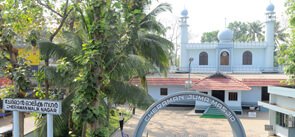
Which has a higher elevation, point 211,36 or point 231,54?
point 211,36

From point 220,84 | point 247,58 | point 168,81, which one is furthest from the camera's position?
point 247,58

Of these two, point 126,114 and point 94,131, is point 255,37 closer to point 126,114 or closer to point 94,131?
point 126,114

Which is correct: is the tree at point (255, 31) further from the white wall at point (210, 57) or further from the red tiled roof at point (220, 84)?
the red tiled roof at point (220, 84)

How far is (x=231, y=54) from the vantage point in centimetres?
2870

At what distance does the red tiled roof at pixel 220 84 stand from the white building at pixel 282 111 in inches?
264

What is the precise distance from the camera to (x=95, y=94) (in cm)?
761

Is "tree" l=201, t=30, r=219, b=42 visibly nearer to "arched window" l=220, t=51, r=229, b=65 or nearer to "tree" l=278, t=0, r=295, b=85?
"arched window" l=220, t=51, r=229, b=65

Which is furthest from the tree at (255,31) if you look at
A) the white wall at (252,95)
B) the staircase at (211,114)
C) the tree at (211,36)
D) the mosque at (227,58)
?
the staircase at (211,114)

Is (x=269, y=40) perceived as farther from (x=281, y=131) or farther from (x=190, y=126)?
(x=281, y=131)

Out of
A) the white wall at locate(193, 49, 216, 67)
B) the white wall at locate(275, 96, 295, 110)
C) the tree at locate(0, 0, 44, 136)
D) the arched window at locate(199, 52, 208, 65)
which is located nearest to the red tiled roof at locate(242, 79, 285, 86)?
the white wall at locate(193, 49, 216, 67)

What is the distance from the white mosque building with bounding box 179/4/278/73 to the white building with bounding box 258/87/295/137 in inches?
576

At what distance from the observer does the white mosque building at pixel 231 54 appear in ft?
94.1

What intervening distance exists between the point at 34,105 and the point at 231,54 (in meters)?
24.9

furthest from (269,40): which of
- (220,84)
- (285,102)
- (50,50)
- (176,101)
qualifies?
(50,50)
